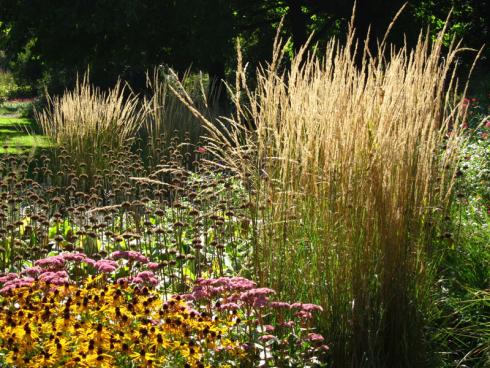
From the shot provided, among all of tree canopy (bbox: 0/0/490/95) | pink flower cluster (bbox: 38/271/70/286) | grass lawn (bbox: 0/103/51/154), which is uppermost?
tree canopy (bbox: 0/0/490/95)

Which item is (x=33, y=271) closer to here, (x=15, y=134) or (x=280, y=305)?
(x=280, y=305)

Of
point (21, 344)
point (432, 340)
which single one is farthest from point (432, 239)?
point (21, 344)

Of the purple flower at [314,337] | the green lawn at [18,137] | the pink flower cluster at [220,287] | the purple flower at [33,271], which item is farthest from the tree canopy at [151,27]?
the purple flower at [314,337]

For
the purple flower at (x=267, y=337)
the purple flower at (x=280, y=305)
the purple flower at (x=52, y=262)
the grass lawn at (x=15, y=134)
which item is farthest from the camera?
the grass lawn at (x=15, y=134)

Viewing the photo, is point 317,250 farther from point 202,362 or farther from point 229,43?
point 229,43

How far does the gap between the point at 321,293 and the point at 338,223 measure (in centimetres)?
39

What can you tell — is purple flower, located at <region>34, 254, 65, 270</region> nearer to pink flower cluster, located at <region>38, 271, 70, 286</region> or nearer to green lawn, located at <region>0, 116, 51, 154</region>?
pink flower cluster, located at <region>38, 271, 70, 286</region>

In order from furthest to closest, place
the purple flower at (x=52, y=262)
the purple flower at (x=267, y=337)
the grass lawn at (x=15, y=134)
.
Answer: the grass lawn at (x=15, y=134)
the purple flower at (x=52, y=262)
the purple flower at (x=267, y=337)

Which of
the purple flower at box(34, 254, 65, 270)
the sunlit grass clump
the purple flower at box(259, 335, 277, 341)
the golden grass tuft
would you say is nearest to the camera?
the purple flower at box(259, 335, 277, 341)

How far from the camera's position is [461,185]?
5.89 metres

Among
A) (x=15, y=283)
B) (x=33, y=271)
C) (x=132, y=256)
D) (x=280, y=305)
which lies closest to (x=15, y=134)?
(x=33, y=271)

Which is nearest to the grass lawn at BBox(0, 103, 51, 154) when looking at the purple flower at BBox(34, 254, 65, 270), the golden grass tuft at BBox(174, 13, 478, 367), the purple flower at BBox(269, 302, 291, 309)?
the purple flower at BBox(34, 254, 65, 270)

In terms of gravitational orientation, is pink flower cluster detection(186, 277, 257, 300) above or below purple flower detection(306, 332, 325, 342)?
above

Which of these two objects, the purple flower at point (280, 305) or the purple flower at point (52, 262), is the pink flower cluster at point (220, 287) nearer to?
the purple flower at point (280, 305)
